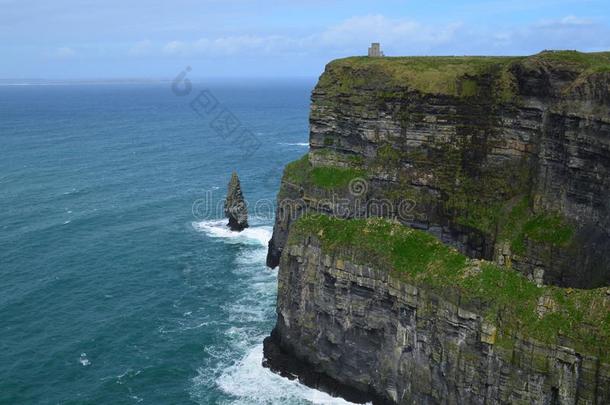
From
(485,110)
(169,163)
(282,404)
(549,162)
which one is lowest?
(282,404)

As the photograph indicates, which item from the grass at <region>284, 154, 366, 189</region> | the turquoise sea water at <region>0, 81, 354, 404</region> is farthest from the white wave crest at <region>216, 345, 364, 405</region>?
the grass at <region>284, 154, 366, 189</region>

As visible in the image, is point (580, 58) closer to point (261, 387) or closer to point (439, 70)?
point (439, 70)

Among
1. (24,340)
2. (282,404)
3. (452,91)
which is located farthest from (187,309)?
(452,91)

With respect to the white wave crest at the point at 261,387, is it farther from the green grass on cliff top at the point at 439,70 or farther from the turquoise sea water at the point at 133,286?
the green grass on cliff top at the point at 439,70

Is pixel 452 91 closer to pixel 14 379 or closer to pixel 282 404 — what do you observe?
pixel 282 404

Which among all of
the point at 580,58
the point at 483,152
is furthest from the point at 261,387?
the point at 580,58

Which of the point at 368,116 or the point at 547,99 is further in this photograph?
the point at 368,116
